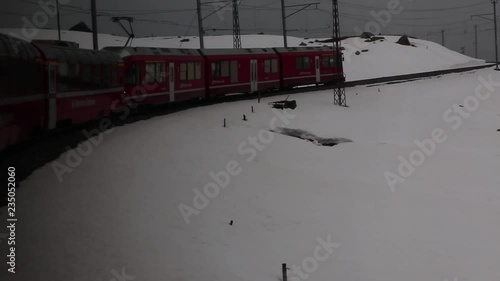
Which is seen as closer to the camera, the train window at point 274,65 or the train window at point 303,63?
the train window at point 274,65

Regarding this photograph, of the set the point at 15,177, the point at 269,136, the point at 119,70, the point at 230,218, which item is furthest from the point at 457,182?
the point at 15,177

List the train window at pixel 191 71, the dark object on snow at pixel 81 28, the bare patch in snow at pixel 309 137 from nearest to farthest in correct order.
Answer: the bare patch in snow at pixel 309 137 → the train window at pixel 191 71 → the dark object on snow at pixel 81 28

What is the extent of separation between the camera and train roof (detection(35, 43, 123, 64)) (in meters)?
13.7

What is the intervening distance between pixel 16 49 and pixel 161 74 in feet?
34.9

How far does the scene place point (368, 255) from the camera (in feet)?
37.4

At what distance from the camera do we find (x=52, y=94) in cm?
1371

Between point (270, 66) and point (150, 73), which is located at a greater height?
point (270, 66)

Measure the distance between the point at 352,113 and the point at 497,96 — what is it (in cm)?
1798

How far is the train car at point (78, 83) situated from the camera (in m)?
13.7

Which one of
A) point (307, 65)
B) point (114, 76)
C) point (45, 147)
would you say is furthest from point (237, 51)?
point (45, 147)

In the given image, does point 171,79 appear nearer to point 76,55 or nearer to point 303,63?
point 76,55

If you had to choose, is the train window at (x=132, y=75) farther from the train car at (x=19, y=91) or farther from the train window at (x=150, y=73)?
the train car at (x=19, y=91)

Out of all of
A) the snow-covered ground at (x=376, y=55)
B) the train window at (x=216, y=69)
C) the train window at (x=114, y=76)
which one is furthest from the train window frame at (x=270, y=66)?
the snow-covered ground at (x=376, y=55)

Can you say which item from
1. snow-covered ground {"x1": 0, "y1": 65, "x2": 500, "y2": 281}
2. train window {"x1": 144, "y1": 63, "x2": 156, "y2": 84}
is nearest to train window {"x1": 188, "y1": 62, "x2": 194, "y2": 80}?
snow-covered ground {"x1": 0, "y1": 65, "x2": 500, "y2": 281}
